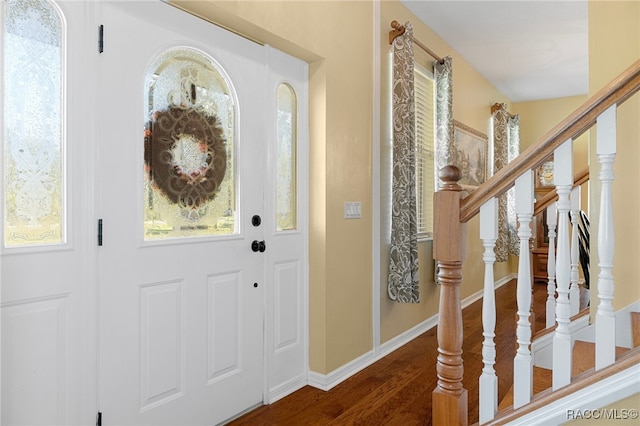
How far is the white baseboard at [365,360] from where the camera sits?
2.61 meters

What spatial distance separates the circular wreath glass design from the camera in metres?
1.85

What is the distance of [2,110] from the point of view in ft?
4.52

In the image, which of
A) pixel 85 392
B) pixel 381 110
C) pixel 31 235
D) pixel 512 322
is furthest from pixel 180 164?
pixel 512 322

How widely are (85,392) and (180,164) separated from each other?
1010 mm

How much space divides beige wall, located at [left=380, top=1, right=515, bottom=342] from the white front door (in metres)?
1.06

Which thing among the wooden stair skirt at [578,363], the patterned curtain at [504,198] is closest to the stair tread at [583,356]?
the wooden stair skirt at [578,363]

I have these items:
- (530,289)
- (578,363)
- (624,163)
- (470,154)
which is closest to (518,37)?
(470,154)

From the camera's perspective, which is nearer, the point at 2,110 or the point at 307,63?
the point at 2,110

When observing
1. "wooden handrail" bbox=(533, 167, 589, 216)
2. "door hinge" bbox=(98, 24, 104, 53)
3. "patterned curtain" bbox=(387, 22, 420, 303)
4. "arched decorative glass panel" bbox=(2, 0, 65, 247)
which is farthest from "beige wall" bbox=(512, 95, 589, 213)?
"arched decorative glass panel" bbox=(2, 0, 65, 247)

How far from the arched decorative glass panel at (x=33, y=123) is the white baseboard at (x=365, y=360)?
173 centimetres

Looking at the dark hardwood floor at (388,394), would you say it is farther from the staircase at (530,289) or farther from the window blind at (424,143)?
the window blind at (424,143)

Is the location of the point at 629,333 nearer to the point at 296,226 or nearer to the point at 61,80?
the point at 296,226

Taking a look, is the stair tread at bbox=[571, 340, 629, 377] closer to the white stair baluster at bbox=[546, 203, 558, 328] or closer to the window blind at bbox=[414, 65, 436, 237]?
the white stair baluster at bbox=[546, 203, 558, 328]

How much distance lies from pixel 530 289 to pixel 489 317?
180 millimetres
